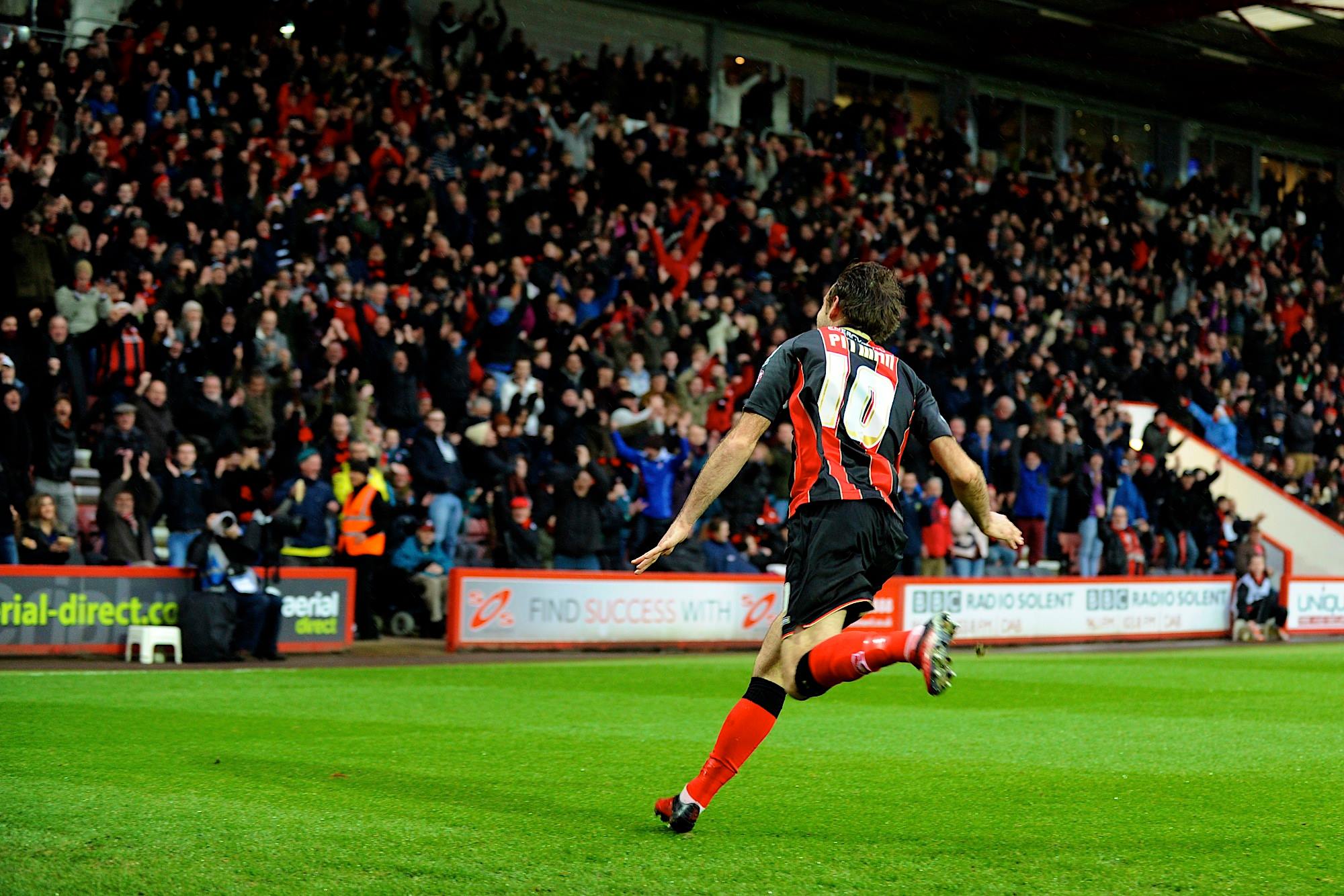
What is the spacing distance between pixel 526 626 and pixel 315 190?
6.31 m

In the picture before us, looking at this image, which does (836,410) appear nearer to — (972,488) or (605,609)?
(972,488)

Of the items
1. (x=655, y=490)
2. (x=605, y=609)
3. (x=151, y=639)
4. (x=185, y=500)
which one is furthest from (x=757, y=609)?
(x=151, y=639)

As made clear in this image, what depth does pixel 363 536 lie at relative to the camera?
17.4 metres

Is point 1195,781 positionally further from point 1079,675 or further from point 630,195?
point 630,195

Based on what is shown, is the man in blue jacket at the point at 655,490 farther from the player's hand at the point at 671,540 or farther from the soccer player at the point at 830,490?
the player's hand at the point at 671,540

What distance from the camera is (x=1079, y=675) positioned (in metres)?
15.8

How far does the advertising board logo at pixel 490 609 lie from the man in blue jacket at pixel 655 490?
216 centimetres

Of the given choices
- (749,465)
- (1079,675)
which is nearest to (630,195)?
(749,465)

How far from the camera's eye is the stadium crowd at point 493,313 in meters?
16.5

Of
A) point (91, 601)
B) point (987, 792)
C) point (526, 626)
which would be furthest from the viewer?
point (526, 626)

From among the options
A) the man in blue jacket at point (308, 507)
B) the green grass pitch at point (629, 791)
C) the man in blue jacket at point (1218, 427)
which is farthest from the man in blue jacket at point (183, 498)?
the man in blue jacket at point (1218, 427)

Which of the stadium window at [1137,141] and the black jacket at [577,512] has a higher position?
the stadium window at [1137,141]

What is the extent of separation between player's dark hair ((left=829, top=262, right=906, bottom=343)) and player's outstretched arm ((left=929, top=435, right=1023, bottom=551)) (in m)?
0.49

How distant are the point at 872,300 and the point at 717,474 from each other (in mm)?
949
